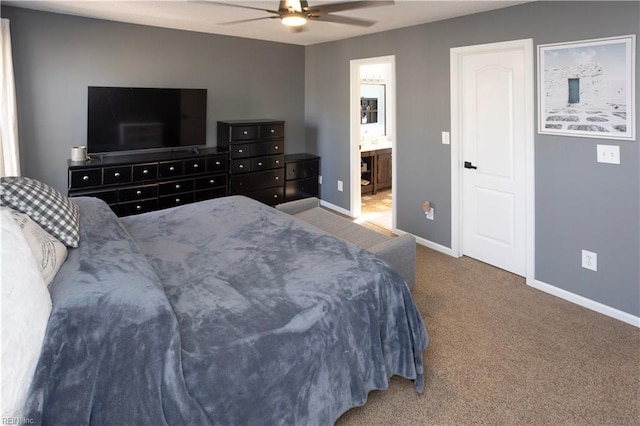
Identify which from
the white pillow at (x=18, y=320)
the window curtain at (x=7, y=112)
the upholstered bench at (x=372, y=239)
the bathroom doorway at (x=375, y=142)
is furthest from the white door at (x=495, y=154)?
the window curtain at (x=7, y=112)

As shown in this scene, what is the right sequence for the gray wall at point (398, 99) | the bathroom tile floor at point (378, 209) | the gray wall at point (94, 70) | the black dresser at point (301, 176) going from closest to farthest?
the gray wall at point (398, 99) → the gray wall at point (94, 70) → the bathroom tile floor at point (378, 209) → the black dresser at point (301, 176)

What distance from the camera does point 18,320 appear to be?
1.26 metres

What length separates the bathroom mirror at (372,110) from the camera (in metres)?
7.38

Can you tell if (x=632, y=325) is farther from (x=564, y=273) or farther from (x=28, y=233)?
(x=28, y=233)

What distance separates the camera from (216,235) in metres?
2.78

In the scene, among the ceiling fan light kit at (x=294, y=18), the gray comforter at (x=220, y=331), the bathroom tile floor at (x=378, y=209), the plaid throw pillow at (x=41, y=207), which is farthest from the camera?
the bathroom tile floor at (x=378, y=209)

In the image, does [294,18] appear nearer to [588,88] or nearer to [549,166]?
[588,88]

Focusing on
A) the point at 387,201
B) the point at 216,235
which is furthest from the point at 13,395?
the point at 387,201

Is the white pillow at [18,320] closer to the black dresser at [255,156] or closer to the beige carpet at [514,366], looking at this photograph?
the beige carpet at [514,366]

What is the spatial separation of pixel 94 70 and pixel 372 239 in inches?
140

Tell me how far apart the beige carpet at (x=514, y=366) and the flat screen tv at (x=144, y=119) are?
3.28 metres

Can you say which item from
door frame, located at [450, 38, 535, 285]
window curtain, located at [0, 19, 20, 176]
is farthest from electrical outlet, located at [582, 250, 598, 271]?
window curtain, located at [0, 19, 20, 176]

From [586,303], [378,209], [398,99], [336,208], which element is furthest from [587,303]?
[336,208]

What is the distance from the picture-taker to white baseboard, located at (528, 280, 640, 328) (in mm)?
3037
